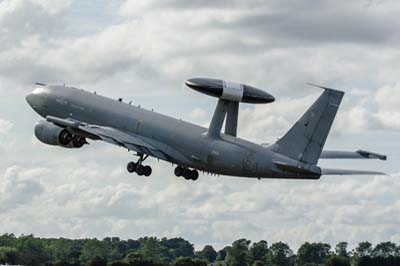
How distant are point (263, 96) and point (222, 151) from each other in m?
7.92

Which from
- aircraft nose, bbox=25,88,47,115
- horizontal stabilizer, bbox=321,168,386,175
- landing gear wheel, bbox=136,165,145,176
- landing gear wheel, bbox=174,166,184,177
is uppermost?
aircraft nose, bbox=25,88,47,115

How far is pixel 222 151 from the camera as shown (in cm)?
14088

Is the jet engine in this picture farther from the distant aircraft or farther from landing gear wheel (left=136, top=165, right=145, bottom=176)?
landing gear wheel (left=136, top=165, right=145, bottom=176)

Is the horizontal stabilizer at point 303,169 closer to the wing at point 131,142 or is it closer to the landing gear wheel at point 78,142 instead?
the wing at point 131,142

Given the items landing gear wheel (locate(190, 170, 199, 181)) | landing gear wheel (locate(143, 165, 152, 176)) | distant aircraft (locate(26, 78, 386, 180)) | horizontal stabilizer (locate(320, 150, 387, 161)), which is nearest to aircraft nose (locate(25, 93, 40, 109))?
distant aircraft (locate(26, 78, 386, 180))

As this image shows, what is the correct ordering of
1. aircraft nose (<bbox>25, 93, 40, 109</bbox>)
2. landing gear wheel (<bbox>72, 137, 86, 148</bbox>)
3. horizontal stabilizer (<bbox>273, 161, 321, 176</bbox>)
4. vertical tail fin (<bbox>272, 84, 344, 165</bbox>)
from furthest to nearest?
aircraft nose (<bbox>25, 93, 40, 109</bbox>) < landing gear wheel (<bbox>72, 137, 86, 148</bbox>) < horizontal stabilizer (<bbox>273, 161, 321, 176</bbox>) < vertical tail fin (<bbox>272, 84, 344, 165</bbox>)

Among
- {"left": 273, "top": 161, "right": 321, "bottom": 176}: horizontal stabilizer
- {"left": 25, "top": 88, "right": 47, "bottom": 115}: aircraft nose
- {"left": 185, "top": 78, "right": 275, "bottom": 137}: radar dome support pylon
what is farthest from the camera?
{"left": 25, "top": 88, "right": 47, "bottom": 115}: aircraft nose

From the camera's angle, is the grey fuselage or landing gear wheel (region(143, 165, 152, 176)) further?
landing gear wheel (region(143, 165, 152, 176))

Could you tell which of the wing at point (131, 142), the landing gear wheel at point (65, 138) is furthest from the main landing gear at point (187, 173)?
the landing gear wheel at point (65, 138)

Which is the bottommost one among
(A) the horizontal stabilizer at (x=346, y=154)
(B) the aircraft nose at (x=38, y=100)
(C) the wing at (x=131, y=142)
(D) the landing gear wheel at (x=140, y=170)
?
(D) the landing gear wheel at (x=140, y=170)

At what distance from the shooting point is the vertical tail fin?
13138 centimetres

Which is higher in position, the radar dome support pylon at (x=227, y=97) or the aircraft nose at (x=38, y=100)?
the aircraft nose at (x=38, y=100)

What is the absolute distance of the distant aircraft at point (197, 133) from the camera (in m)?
134

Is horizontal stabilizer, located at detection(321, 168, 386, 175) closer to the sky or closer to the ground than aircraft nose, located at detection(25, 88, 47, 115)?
closer to the ground
